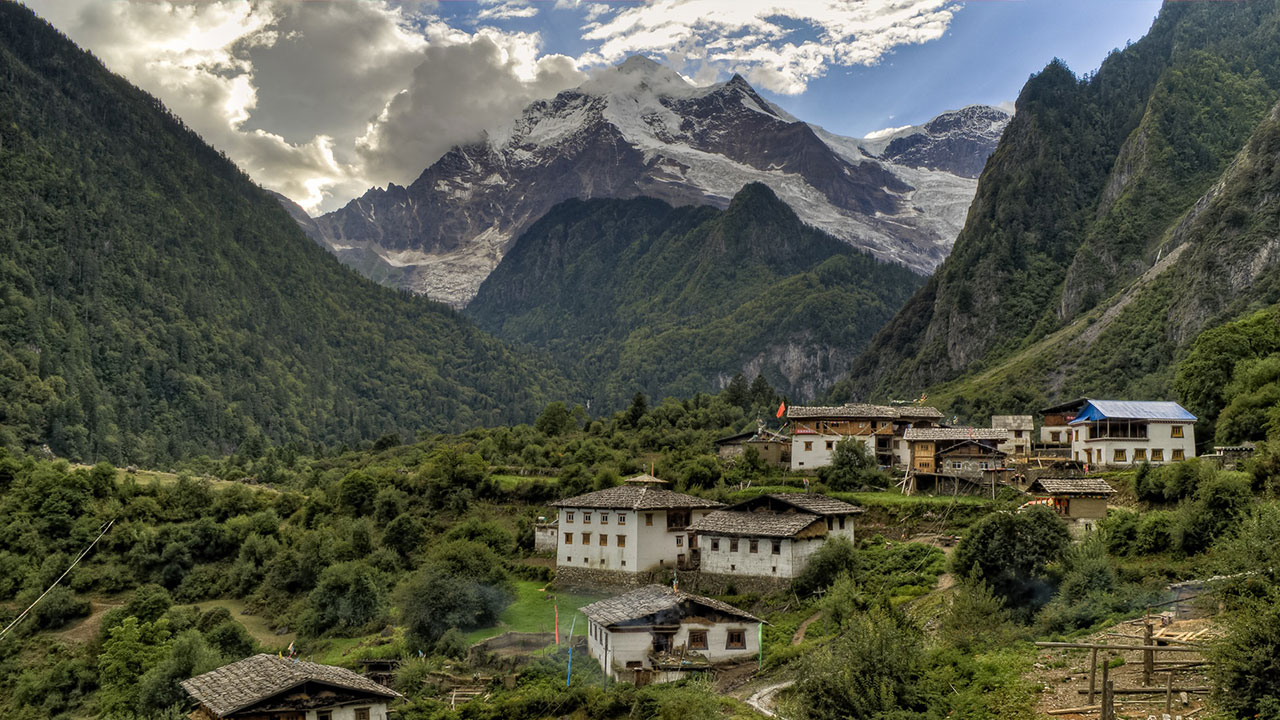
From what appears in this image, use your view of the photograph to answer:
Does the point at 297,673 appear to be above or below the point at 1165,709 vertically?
below

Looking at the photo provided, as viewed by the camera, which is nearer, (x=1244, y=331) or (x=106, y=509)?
(x=1244, y=331)

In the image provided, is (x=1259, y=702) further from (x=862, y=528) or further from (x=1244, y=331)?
(x=1244, y=331)

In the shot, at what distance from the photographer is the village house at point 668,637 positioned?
147ft

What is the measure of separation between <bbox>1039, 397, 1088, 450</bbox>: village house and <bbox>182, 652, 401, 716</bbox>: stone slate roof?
55.0 meters

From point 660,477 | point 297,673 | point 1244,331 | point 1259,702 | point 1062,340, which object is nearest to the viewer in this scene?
point 1259,702

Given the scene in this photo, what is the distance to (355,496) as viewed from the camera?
85.7 m

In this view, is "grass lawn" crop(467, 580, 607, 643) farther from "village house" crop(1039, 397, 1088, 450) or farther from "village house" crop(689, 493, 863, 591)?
"village house" crop(1039, 397, 1088, 450)

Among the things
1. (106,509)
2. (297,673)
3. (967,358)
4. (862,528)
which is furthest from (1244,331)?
(967,358)

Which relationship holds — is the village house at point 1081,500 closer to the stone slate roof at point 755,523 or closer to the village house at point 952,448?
the stone slate roof at point 755,523

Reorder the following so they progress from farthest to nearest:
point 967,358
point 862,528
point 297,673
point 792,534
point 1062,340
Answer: point 967,358 → point 1062,340 → point 862,528 → point 792,534 → point 297,673

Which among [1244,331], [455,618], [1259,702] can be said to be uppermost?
[1244,331]

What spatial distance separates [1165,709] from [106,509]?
82.1 meters

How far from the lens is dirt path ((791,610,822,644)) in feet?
156

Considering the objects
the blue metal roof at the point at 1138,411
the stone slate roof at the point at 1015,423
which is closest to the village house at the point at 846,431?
the stone slate roof at the point at 1015,423
